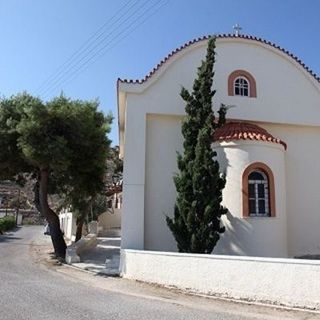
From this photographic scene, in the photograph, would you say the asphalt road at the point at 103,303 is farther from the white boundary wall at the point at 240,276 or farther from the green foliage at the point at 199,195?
the green foliage at the point at 199,195

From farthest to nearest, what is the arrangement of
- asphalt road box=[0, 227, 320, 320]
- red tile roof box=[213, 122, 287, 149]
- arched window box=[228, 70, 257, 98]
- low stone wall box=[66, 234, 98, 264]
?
low stone wall box=[66, 234, 98, 264] < arched window box=[228, 70, 257, 98] < red tile roof box=[213, 122, 287, 149] < asphalt road box=[0, 227, 320, 320]

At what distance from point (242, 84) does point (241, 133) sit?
302 centimetres

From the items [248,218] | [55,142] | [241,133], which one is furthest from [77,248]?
[241,133]

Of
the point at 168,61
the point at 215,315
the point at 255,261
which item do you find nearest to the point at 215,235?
the point at 255,261

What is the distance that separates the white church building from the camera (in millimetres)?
13570

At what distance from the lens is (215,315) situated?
8.18 m

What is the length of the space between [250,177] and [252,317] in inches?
250

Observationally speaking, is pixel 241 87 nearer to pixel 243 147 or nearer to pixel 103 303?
pixel 243 147

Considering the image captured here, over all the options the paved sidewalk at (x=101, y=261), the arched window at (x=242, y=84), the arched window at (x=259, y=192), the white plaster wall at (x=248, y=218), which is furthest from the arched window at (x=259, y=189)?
the paved sidewalk at (x=101, y=261)

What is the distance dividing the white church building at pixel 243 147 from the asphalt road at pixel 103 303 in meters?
2.83

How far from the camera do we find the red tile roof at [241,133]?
13703 mm

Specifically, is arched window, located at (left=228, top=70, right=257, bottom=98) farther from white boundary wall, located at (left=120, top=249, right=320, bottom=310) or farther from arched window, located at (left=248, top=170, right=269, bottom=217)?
white boundary wall, located at (left=120, top=249, right=320, bottom=310)

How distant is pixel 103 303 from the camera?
9.10m

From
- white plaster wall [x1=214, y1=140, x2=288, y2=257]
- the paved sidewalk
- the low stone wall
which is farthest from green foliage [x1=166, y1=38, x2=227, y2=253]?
the low stone wall
